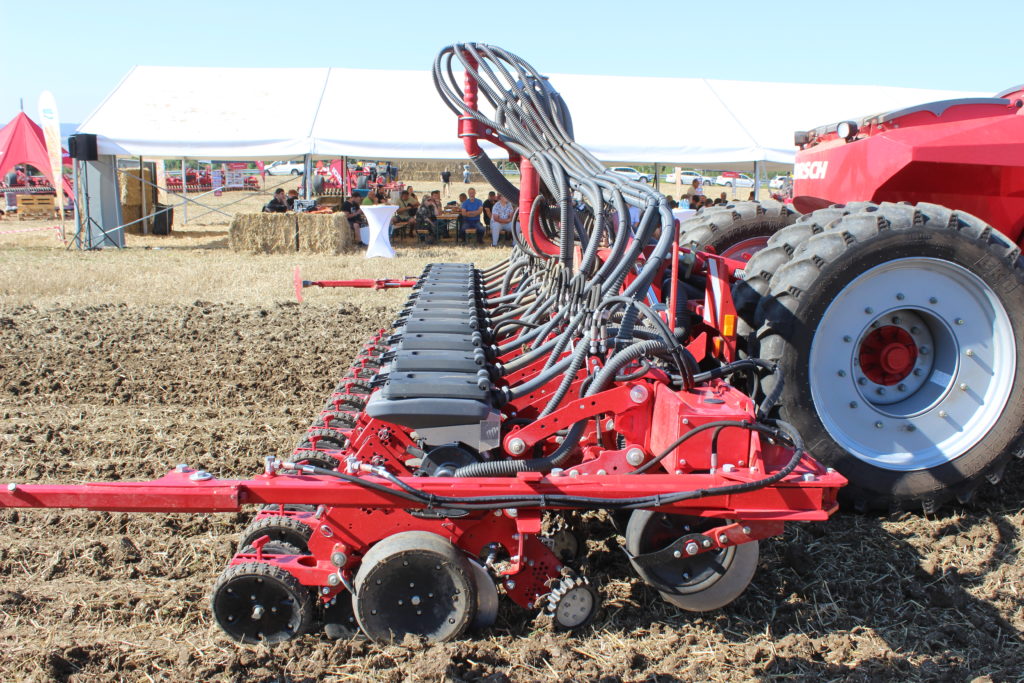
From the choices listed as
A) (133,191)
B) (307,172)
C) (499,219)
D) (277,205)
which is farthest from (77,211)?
(499,219)

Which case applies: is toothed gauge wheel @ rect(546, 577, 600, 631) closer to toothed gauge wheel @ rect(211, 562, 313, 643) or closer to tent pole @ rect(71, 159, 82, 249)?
toothed gauge wheel @ rect(211, 562, 313, 643)

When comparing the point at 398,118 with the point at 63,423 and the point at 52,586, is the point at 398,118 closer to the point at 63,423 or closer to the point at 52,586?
the point at 63,423

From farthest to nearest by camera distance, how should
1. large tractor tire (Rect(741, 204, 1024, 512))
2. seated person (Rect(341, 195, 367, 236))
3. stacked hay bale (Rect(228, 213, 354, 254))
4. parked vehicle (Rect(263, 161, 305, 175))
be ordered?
parked vehicle (Rect(263, 161, 305, 175)) → seated person (Rect(341, 195, 367, 236)) → stacked hay bale (Rect(228, 213, 354, 254)) → large tractor tire (Rect(741, 204, 1024, 512))

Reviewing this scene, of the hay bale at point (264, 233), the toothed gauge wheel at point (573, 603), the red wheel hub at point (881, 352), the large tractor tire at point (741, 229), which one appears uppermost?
the large tractor tire at point (741, 229)

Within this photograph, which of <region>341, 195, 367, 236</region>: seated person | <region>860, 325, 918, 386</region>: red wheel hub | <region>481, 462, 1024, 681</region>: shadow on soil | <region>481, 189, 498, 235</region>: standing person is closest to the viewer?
<region>481, 462, 1024, 681</region>: shadow on soil

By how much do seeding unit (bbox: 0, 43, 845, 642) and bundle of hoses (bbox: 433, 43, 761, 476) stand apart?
13 mm

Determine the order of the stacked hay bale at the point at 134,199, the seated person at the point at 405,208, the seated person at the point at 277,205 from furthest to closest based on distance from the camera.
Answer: the seated person at the point at 405,208
the stacked hay bale at the point at 134,199
the seated person at the point at 277,205

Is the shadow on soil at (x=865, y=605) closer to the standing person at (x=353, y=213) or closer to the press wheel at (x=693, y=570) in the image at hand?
the press wheel at (x=693, y=570)

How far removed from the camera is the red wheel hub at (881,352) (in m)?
3.55

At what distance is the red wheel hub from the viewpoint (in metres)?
3.55


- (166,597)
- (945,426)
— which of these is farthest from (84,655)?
(945,426)

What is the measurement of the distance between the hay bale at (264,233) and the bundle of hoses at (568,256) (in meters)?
10.5

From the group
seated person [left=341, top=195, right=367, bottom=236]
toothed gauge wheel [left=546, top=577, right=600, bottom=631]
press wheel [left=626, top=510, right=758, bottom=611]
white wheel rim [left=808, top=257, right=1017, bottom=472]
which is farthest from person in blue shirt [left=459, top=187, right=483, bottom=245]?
toothed gauge wheel [left=546, top=577, right=600, bottom=631]

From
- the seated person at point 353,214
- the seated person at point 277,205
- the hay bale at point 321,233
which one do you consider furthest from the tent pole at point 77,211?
the seated person at point 353,214
